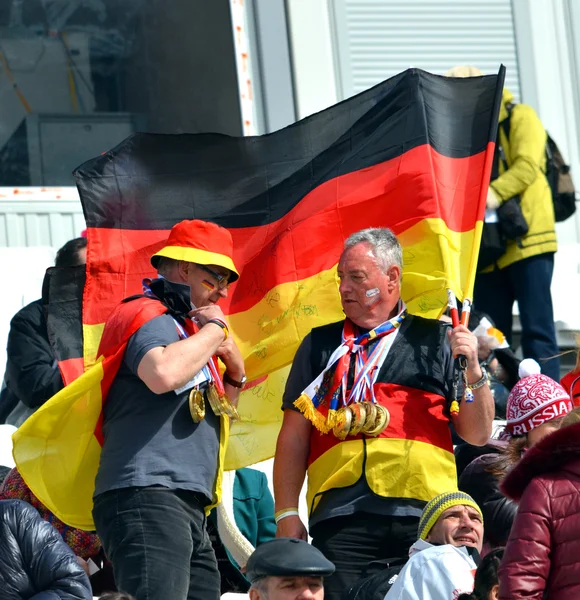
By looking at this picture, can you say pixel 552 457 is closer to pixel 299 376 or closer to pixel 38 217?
pixel 299 376

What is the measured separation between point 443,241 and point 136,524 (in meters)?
1.85

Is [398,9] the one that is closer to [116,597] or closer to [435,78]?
[435,78]

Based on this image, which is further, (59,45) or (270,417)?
(59,45)

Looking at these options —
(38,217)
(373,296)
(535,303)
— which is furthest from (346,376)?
(38,217)

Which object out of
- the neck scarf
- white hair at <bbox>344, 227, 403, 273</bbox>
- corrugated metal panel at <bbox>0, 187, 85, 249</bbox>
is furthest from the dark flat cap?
→ corrugated metal panel at <bbox>0, 187, 85, 249</bbox>

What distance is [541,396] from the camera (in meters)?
6.28

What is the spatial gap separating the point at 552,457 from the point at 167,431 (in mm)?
1569

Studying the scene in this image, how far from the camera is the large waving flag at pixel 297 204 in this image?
20.1ft

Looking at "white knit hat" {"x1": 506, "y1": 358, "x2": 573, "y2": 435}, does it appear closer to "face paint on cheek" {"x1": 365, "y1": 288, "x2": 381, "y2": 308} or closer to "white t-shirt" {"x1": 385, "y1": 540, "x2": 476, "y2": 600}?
"face paint on cheek" {"x1": 365, "y1": 288, "x2": 381, "y2": 308}

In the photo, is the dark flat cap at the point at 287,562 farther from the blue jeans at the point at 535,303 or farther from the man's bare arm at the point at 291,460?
the blue jeans at the point at 535,303

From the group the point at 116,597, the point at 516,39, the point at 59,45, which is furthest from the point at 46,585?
the point at 516,39

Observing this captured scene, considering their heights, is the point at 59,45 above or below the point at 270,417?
above

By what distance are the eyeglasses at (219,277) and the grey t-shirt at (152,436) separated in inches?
11.2

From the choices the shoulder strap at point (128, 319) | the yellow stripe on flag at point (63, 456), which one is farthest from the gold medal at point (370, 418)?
the yellow stripe on flag at point (63, 456)
